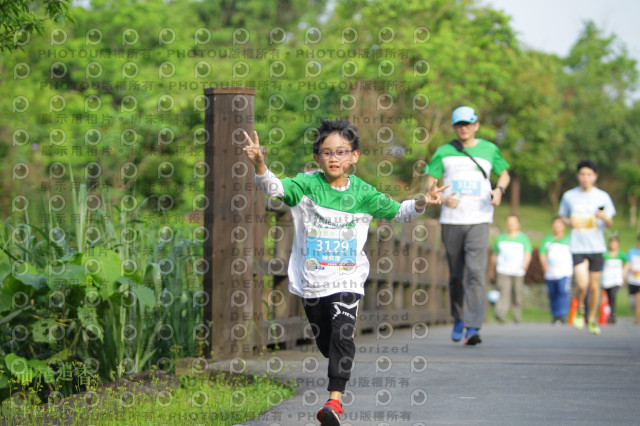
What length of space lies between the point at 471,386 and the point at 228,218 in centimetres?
195

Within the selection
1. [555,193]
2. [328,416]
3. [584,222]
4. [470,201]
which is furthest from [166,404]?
[555,193]

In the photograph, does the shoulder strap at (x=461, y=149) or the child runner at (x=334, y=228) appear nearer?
the child runner at (x=334, y=228)

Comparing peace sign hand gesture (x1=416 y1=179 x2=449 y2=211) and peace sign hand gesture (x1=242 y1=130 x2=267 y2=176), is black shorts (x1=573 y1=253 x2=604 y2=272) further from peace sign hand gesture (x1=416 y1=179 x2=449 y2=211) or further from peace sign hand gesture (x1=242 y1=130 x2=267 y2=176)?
peace sign hand gesture (x1=242 y1=130 x2=267 y2=176)

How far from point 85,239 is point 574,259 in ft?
21.7

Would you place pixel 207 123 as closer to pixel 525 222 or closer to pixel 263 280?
pixel 263 280

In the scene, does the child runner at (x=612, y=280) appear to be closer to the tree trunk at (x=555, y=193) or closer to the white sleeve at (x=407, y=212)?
the white sleeve at (x=407, y=212)

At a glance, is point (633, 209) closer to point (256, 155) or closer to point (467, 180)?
point (467, 180)

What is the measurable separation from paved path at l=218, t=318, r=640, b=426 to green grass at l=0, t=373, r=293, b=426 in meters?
0.16

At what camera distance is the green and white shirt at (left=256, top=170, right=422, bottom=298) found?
16.0ft

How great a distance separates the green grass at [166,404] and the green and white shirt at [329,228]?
2.41ft

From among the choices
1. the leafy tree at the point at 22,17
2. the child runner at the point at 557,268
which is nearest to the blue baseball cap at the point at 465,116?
the leafy tree at the point at 22,17

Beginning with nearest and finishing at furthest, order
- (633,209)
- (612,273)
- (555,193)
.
Result: (612,273)
(633,209)
(555,193)

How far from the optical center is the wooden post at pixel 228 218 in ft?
21.3

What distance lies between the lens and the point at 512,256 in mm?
15227
